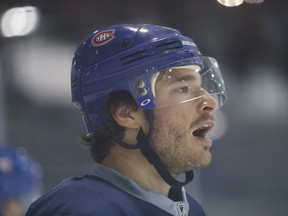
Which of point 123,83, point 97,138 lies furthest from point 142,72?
point 97,138

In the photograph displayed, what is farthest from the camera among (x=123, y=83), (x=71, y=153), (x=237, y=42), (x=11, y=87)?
(x=71, y=153)

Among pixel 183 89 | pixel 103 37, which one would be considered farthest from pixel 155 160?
pixel 103 37

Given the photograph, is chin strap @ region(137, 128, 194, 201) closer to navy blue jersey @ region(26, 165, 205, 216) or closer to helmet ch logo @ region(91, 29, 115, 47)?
navy blue jersey @ region(26, 165, 205, 216)

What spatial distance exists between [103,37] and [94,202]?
0.32 m

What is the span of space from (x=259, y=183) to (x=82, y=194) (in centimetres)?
271

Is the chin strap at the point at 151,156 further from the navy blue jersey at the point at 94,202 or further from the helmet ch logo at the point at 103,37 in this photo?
the helmet ch logo at the point at 103,37

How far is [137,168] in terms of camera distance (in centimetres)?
121

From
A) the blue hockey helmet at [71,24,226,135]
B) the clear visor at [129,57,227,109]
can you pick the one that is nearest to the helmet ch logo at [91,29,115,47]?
the blue hockey helmet at [71,24,226,135]

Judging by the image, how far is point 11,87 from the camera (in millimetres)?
3357

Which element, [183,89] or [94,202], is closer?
[94,202]

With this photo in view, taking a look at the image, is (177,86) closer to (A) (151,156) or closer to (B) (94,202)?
(A) (151,156)

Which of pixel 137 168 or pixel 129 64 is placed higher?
pixel 129 64

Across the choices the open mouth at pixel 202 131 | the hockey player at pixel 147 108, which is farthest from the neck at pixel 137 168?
the open mouth at pixel 202 131

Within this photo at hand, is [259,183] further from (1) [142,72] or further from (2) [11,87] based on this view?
(1) [142,72]
